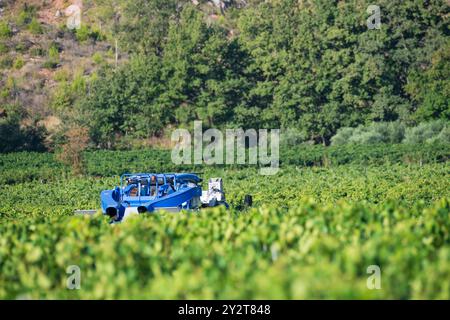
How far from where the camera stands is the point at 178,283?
35.6 feet

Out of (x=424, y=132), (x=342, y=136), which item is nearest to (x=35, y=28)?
(x=342, y=136)

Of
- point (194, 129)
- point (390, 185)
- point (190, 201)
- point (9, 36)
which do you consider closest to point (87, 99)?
point (194, 129)

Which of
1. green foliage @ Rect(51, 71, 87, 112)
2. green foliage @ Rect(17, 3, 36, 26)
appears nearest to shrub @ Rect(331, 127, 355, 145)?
green foliage @ Rect(51, 71, 87, 112)

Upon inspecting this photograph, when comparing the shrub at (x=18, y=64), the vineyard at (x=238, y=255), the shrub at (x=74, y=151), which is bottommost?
the vineyard at (x=238, y=255)

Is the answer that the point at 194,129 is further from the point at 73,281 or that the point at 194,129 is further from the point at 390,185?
the point at 73,281

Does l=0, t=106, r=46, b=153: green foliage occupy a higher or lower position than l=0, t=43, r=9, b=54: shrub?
lower

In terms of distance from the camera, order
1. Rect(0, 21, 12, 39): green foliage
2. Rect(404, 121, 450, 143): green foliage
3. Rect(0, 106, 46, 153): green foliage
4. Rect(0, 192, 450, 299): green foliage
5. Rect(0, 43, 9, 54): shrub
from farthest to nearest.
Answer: Rect(0, 21, 12, 39): green foliage → Rect(0, 43, 9, 54): shrub → Rect(0, 106, 46, 153): green foliage → Rect(404, 121, 450, 143): green foliage → Rect(0, 192, 450, 299): green foliage

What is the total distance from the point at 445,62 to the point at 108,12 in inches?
1558

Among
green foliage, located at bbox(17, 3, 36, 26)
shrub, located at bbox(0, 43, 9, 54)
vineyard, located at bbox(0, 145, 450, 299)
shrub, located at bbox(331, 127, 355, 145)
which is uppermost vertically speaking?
green foliage, located at bbox(17, 3, 36, 26)

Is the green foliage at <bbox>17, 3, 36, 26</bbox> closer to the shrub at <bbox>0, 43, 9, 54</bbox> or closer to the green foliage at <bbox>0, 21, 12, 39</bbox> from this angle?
the green foliage at <bbox>0, 21, 12, 39</bbox>

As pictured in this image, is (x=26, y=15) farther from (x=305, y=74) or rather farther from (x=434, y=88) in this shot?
(x=434, y=88)

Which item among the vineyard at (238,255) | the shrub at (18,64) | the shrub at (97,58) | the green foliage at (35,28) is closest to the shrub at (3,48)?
the shrub at (18,64)

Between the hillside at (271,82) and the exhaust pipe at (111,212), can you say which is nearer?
the exhaust pipe at (111,212)

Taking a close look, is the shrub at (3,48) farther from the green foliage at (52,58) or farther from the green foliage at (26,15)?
the green foliage at (26,15)
